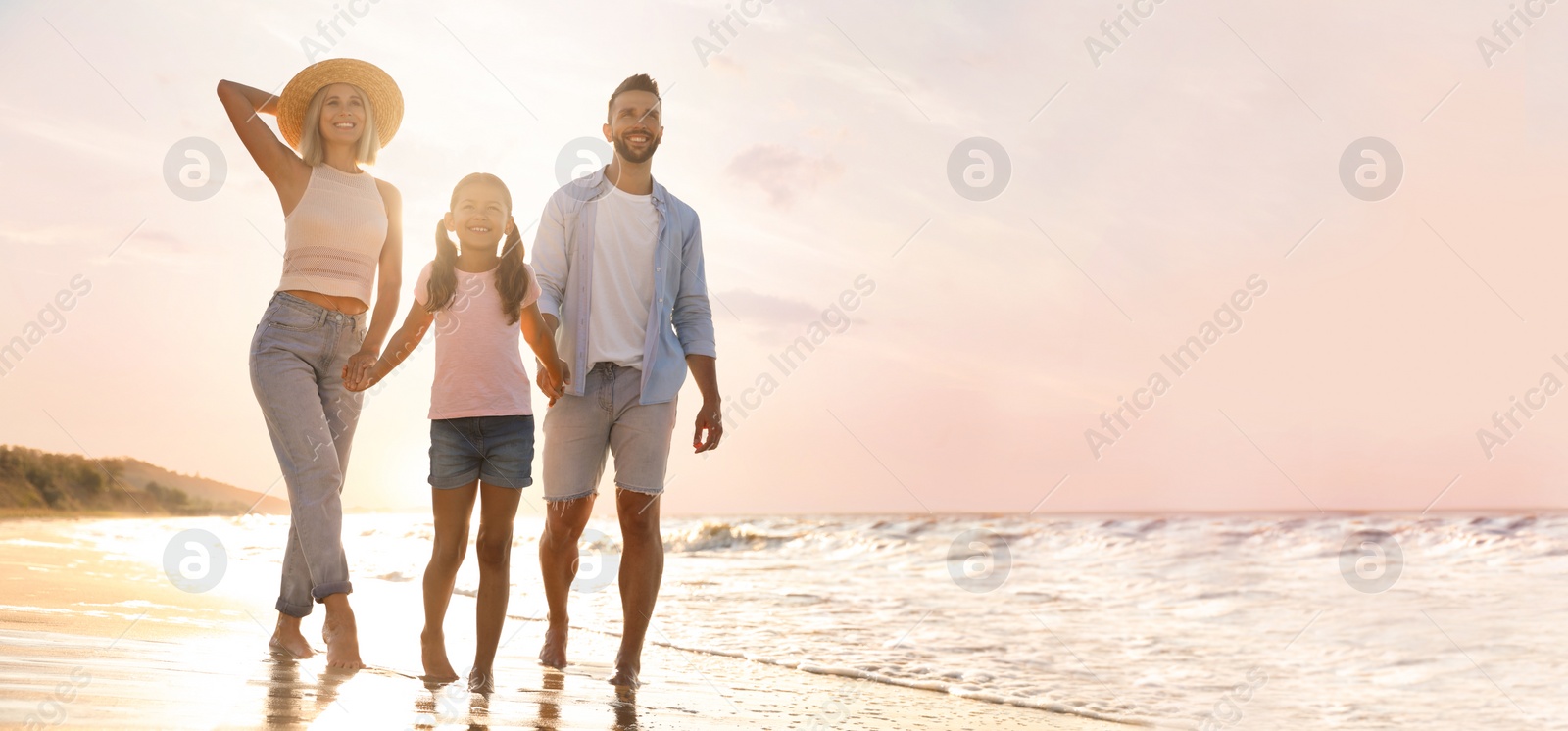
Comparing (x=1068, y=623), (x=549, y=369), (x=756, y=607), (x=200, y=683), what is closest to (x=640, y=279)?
(x=549, y=369)

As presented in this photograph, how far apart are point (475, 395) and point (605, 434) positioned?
0.70m

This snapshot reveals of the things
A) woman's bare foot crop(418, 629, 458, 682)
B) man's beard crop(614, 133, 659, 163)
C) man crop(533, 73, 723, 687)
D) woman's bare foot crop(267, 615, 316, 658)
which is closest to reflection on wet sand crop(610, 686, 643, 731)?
man crop(533, 73, 723, 687)

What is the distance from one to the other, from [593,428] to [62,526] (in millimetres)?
7553

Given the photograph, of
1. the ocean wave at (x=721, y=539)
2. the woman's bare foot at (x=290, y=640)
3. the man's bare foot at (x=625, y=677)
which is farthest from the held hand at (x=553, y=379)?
the ocean wave at (x=721, y=539)

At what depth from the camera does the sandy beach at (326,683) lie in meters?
2.13

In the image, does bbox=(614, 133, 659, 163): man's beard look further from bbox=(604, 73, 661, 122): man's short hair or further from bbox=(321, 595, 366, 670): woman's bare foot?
bbox=(321, 595, 366, 670): woman's bare foot

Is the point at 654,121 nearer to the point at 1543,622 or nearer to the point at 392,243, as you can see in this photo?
the point at 392,243

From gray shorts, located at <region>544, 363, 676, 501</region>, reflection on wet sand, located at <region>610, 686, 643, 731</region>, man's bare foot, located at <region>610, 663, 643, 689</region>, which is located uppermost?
gray shorts, located at <region>544, 363, 676, 501</region>

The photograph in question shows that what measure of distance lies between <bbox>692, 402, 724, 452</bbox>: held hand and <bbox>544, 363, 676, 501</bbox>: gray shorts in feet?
0.34

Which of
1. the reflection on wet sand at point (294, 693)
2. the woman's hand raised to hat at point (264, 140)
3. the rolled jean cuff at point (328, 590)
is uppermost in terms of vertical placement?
the woman's hand raised to hat at point (264, 140)

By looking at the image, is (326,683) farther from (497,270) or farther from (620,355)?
(620,355)

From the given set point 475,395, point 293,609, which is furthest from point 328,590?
point 475,395

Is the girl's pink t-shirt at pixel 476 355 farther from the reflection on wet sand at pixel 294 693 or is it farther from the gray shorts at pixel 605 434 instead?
the reflection on wet sand at pixel 294 693

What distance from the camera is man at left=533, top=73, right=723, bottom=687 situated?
3393 mm
